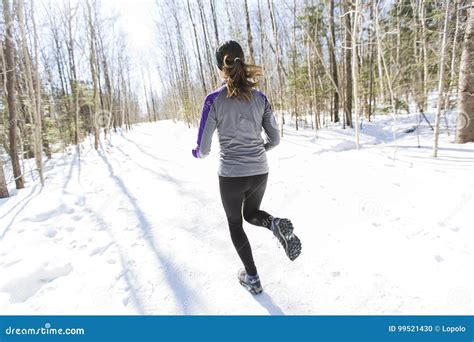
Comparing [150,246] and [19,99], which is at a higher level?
[19,99]

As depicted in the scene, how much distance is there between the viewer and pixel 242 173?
5.82 ft

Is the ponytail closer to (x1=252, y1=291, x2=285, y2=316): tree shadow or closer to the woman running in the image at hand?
the woman running

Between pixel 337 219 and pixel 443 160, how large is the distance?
2.91 metres

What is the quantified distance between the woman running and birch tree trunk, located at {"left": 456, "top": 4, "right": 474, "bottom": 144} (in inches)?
215

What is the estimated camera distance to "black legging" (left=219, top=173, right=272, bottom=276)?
1798mm

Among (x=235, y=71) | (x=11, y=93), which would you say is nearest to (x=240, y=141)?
(x=235, y=71)

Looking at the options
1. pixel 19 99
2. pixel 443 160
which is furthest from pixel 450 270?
pixel 19 99

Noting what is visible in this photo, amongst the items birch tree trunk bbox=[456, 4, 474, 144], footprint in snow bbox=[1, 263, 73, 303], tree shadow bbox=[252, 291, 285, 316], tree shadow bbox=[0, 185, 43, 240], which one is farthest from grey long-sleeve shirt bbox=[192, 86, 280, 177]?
birch tree trunk bbox=[456, 4, 474, 144]

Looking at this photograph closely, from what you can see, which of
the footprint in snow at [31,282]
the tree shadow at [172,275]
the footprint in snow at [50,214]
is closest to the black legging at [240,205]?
the tree shadow at [172,275]

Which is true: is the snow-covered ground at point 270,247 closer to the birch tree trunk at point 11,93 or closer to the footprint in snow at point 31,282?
the footprint in snow at point 31,282

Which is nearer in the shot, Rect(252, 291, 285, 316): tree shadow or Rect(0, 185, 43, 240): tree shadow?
Rect(252, 291, 285, 316): tree shadow

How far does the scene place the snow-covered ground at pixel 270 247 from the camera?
1.93 m

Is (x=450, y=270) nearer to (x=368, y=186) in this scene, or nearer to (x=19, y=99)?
(x=368, y=186)

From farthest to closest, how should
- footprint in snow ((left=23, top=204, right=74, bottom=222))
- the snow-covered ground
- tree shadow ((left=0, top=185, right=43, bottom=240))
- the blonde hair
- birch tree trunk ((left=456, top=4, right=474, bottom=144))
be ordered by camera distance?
1. birch tree trunk ((left=456, top=4, right=474, bottom=144))
2. footprint in snow ((left=23, top=204, right=74, bottom=222))
3. tree shadow ((left=0, top=185, right=43, bottom=240))
4. the snow-covered ground
5. the blonde hair
